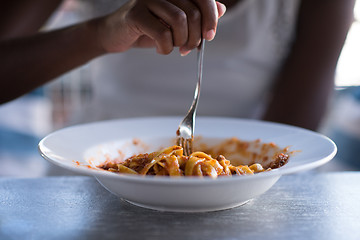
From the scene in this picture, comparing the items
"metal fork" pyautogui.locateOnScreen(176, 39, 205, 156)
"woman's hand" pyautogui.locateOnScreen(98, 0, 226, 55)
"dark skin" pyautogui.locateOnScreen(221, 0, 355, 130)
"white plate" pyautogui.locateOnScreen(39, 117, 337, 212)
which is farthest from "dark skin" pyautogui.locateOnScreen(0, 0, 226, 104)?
"dark skin" pyautogui.locateOnScreen(221, 0, 355, 130)

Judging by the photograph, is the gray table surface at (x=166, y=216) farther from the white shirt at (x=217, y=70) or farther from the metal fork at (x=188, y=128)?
the white shirt at (x=217, y=70)

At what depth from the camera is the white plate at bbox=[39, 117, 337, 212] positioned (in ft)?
2.05

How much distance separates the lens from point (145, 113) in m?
1.57

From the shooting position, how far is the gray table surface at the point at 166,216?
65cm

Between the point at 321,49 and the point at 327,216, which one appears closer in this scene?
the point at 327,216

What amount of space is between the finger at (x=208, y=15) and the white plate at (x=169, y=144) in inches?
12.4

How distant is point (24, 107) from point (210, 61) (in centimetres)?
487

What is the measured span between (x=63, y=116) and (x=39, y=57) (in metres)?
4.24

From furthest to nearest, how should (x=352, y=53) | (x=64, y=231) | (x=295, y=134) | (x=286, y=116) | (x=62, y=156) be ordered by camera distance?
1. (x=352, y=53)
2. (x=286, y=116)
3. (x=295, y=134)
4. (x=62, y=156)
5. (x=64, y=231)

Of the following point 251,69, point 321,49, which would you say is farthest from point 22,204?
point 321,49

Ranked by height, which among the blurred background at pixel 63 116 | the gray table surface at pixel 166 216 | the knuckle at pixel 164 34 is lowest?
the blurred background at pixel 63 116

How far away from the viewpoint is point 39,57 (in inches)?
49.8

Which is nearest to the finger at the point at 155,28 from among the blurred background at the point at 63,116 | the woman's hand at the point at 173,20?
the woman's hand at the point at 173,20

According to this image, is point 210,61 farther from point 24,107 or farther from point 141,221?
point 24,107
